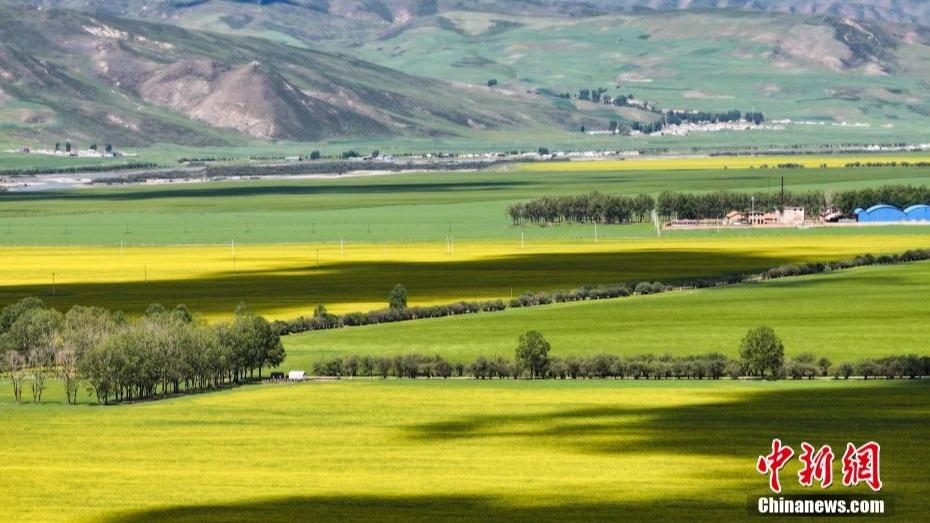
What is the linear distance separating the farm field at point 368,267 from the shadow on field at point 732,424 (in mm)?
35904

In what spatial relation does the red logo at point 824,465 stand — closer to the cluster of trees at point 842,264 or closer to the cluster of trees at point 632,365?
the cluster of trees at point 632,365

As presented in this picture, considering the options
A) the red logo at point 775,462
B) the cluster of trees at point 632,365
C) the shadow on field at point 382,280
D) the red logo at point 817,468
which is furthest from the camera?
the shadow on field at point 382,280

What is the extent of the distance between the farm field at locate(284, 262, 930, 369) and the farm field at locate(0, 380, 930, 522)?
927 cm

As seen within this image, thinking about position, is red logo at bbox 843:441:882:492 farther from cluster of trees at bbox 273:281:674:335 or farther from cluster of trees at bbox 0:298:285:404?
cluster of trees at bbox 273:281:674:335

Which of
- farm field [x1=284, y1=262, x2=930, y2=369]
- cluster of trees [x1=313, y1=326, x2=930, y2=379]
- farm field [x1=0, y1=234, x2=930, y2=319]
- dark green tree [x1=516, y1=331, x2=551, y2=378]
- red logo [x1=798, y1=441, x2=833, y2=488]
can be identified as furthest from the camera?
farm field [x1=0, y1=234, x2=930, y2=319]

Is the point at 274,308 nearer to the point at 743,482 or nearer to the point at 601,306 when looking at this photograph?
the point at 601,306

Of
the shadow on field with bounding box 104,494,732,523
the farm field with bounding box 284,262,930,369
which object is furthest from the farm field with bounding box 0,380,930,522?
the farm field with bounding box 284,262,930,369

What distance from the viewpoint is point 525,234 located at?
183 m

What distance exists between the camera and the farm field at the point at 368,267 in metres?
121

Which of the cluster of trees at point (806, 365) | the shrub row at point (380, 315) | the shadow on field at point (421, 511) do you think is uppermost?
the shrub row at point (380, 315)

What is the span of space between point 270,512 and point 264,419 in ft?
61.2

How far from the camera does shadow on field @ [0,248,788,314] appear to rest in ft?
393

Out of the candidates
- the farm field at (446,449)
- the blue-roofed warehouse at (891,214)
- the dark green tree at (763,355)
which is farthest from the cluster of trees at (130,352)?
the blue-roofed warehouse at (891,214)

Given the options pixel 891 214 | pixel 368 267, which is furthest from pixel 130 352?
pixel 891 214
